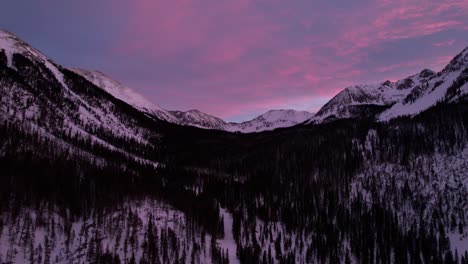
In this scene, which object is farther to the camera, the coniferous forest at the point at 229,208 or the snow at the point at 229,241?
the snow at the point at 229,241

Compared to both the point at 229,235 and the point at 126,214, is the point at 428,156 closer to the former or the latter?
the point at 229,235

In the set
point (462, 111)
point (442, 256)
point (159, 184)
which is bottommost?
point (442, 256)

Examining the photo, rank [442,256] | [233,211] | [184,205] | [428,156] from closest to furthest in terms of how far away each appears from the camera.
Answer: [442,256] → [184,205] → [233,211] → [428,156]

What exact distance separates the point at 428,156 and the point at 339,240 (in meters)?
66.2

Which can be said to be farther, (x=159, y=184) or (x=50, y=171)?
(x=159, y=184)

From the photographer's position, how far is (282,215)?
156m

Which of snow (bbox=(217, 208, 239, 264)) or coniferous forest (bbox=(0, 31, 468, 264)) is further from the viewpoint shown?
snow (bbox=(217, 208, 239, 264))

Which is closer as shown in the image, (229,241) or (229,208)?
(229,241)

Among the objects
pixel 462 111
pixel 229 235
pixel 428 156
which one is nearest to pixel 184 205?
pixel 229 235

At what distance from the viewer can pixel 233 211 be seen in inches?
5930

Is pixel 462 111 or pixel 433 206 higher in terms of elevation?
pixel 462 111

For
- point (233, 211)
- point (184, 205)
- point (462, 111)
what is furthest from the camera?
point (462, 111)

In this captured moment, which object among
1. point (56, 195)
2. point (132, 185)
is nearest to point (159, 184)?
point (132, 185)

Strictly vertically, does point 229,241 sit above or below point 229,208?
below
